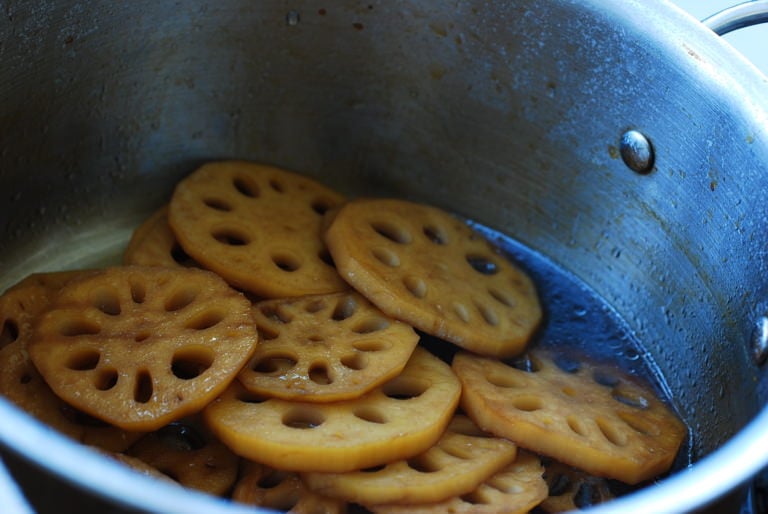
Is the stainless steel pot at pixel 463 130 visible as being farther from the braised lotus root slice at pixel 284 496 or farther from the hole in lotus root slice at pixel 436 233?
the braised lotus root slice at pixel 284 496

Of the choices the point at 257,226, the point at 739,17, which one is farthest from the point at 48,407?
the point at 739,17

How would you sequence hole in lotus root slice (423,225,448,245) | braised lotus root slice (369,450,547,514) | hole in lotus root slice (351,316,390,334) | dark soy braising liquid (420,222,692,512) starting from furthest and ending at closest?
hole in lotus root slice (423,225,448,245) → dark soy braising liquid (420,222,692,512) → hole in lotus root slice (351,316,390,334) → braised lotus root slice (369,450,547,514)

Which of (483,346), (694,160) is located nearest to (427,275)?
(483,346)

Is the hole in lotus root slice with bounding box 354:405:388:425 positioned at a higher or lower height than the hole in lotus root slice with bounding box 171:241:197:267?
higher

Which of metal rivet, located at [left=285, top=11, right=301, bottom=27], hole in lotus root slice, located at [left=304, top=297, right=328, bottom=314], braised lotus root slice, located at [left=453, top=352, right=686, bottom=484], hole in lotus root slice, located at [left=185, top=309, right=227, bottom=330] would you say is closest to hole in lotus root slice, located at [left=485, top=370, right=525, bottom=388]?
braised lotus root slice, located at [left=453, top=352, right=686, bottom=484]

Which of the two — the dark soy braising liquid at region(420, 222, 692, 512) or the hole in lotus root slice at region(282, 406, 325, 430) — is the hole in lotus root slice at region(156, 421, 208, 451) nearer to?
the hole in lotus root slice at region(282, 406, 325, 430)

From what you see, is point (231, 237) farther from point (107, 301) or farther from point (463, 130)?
point (463, 130)

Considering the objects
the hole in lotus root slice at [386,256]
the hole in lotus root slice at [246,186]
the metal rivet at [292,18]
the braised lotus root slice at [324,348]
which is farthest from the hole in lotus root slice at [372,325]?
the metal rivet at [292,18]

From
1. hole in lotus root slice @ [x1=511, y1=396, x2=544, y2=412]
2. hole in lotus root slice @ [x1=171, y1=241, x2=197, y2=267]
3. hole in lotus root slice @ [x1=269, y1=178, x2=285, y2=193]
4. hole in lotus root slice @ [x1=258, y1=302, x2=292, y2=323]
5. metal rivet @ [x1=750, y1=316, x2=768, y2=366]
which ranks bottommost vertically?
hole in lotus root slice @ [x1=171, y1=241, x2=197, y2=267]
